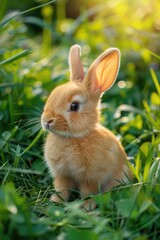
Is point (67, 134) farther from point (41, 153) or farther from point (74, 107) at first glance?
point (41, 153)

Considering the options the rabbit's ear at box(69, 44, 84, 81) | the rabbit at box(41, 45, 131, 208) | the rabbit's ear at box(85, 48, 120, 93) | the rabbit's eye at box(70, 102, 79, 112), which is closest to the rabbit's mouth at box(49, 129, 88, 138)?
the rabbit at box(41, 45, 131, 208)

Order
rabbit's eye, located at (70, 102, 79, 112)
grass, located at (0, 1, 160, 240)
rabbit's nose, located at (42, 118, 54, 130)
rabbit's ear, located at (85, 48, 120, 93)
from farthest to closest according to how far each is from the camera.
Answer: rabbit's ear, located at (85, 48, 120, 93) < rabbit's eye, located at (70, 102, 79, 112) < rabbit's nose, located at (42, 118, 54, 130) < grass, located at (0, 1, 160, 240)

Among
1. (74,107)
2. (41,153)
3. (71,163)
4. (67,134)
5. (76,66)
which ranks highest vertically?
(76,66)

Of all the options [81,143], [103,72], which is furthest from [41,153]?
[103,72]

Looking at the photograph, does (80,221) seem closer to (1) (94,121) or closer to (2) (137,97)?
(1) (94,121)

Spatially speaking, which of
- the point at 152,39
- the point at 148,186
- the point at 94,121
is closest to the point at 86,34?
the point at 152,39

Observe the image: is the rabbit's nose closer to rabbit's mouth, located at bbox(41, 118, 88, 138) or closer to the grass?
rabbit's mouth, located at bbox(41, 118, 88, 138)
